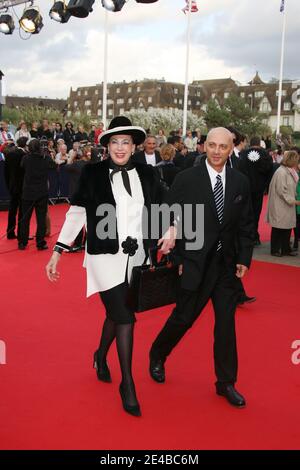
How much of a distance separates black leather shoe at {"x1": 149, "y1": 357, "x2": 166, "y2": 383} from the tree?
43.3m

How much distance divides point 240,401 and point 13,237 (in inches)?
276

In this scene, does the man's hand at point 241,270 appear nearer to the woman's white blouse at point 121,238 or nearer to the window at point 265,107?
the woman's white blouse at point 121,238

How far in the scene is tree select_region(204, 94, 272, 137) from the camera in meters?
46.2

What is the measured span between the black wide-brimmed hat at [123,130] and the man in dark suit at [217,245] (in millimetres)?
375

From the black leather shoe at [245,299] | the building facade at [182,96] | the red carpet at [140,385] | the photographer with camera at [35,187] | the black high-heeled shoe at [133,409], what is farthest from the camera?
the building facade at [182,96]

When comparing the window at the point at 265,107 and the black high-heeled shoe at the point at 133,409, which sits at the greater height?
the window at the point at 265,107

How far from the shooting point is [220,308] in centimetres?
360

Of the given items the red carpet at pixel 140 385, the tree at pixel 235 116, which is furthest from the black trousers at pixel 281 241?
the tree at pixel 235 116

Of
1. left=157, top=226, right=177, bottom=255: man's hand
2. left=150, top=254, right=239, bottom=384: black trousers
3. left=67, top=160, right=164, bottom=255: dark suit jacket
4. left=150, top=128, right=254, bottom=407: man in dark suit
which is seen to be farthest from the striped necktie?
left=67, top=160, right=164, bottom=255: dark suit jacket

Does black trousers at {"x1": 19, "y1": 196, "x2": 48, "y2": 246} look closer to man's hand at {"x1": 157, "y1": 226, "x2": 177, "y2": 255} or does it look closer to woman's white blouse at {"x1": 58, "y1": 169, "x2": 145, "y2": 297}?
woman's white blouse at {"x1": 58, "y1": 169, "x2": 145, "y2": 297}

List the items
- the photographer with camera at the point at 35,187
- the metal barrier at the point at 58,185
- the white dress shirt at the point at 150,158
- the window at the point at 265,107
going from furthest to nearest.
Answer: the window at the point at 265,107 → the metal barrier at the point at 58,185 → the white dress shirt at the point at 150,158 → the photographer with camera at the point at 35,187

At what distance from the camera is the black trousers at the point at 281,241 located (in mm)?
8875

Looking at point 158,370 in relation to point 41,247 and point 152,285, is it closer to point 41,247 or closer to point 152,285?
point 152,285
